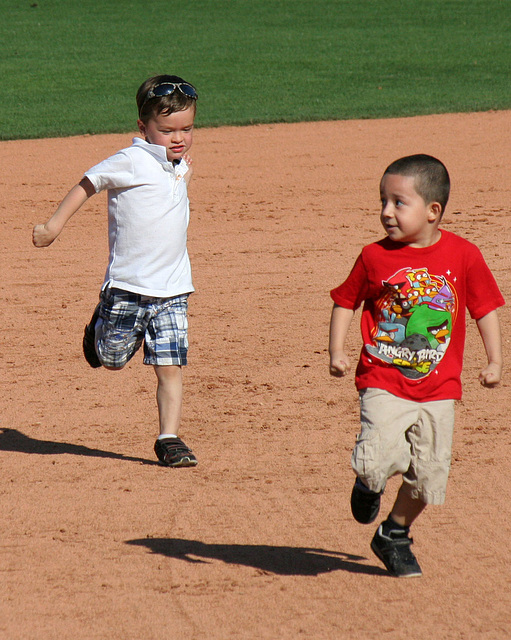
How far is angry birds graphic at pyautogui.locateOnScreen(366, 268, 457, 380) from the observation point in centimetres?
342

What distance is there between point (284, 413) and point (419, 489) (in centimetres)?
194

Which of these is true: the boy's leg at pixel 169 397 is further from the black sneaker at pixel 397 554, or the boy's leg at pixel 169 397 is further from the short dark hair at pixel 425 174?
the short dark hair at pixel 425 174

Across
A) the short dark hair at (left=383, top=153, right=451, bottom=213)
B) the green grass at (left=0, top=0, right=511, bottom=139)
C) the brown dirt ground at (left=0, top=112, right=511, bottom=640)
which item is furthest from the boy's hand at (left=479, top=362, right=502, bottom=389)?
the green grass at (left=0, top=0, right=511, bottom=139)

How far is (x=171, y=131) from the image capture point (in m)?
4.57

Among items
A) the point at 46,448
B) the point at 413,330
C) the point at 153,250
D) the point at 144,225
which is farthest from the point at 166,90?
the point at 46,448

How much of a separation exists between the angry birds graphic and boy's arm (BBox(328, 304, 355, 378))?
0.42ft

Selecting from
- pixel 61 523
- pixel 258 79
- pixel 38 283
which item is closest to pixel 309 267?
pixel 38 283

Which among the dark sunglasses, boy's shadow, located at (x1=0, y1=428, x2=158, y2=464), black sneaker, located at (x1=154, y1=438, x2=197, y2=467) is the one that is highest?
the dark sunglasses

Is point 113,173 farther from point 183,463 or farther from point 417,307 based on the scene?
point 417,307

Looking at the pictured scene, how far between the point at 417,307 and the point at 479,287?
25 centimetres

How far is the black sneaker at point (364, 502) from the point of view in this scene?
3.53 m

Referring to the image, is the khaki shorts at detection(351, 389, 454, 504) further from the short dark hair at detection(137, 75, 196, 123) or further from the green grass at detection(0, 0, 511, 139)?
the green grass at detection(0, 0, 511, 139)

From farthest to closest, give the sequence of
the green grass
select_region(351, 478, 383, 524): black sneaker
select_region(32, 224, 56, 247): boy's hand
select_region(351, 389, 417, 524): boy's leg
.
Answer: the green grass → select_region(32, 224, 56, 247): boy's hand → select_region(351, 478, 383, 524): black sneaker → select_region(351, 389, 417, 524): boy's leg

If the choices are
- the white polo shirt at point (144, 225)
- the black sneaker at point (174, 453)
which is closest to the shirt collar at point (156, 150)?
the white polo shirt at point (144, 225)
